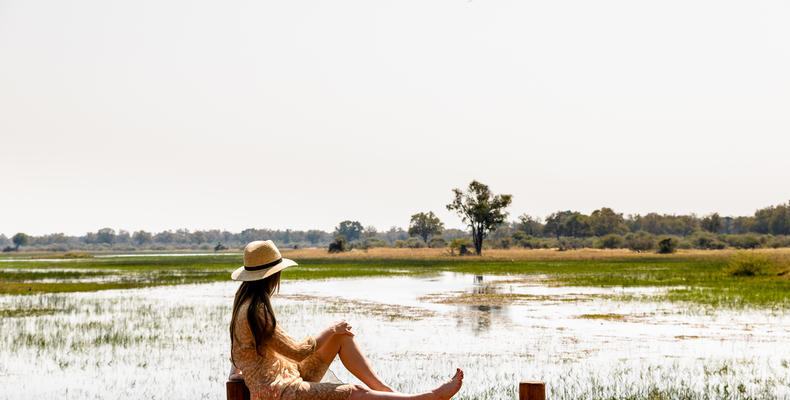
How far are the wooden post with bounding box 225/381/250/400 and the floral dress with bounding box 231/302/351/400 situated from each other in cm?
9

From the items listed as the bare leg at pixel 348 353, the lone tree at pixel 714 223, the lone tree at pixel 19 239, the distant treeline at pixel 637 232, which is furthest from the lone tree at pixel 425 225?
the bare leg at pixel 348 353

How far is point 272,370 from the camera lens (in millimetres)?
5293

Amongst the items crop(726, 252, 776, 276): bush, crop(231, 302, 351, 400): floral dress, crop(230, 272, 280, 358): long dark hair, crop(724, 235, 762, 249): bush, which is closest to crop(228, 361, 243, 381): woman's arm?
crop(231, 302, 351, 400): floral dress

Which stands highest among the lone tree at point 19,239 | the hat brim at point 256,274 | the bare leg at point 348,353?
the lone tree at point 19,239

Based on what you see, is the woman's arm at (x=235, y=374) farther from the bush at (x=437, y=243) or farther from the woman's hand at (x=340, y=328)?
the bush at (x=437, y=243)

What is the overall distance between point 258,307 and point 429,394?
1.23 metres

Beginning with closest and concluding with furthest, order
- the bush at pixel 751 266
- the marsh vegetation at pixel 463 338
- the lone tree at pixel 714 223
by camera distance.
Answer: the marsh vegetation at pixel 463 338 < the bush at pixel 751 266 < the lone tree at pixel 714 223

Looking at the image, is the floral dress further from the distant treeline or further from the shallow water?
the distant treeline

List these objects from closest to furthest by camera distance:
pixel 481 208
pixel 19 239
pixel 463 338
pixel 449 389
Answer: pixel 449 389 → pixel 463 338 → pixel 481 208 → pixel 19 239

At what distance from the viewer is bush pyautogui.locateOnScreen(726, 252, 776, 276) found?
37906 mm

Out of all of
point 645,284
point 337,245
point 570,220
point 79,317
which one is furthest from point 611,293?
point 570,220

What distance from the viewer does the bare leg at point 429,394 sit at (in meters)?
5.15

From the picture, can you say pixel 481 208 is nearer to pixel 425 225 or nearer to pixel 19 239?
pixel 425 225

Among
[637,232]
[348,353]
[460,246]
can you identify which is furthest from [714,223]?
[348,353]
